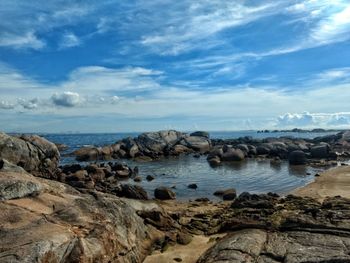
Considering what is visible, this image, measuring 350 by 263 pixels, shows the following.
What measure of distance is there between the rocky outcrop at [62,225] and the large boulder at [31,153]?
15922 mm

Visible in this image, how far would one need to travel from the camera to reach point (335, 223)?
Result: 11.8m

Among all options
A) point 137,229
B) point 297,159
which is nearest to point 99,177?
point 137,229

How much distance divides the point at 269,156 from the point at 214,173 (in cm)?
1865

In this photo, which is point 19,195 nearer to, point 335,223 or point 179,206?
point 335,223

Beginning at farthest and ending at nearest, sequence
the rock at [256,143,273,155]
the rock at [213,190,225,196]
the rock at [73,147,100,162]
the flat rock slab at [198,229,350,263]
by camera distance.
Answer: the rock at [256,143,273,155], the rock at [73,147,100,162], the rock at [213,190,225,196], the flat rock slab at [198,229,350,263]

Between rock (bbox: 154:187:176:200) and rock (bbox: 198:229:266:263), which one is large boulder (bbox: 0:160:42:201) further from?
rock (bbox: 154:187:176:200)

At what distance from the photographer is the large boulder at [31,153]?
1035 inches

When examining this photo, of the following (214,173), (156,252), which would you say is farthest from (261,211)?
(214,173)

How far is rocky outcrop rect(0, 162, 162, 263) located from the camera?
308 inches

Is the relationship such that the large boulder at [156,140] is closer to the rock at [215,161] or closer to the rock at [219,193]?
the rock at [215,161]

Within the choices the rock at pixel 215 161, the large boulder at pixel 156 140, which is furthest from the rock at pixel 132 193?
the large boulder at pixel 156 140

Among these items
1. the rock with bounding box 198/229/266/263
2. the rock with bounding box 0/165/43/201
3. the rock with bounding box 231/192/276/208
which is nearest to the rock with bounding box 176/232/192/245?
the rock with bounding box 198/229/266/263

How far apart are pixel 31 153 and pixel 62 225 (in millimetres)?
21117

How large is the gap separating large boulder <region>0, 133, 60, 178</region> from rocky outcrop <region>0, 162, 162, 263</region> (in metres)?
15.9
